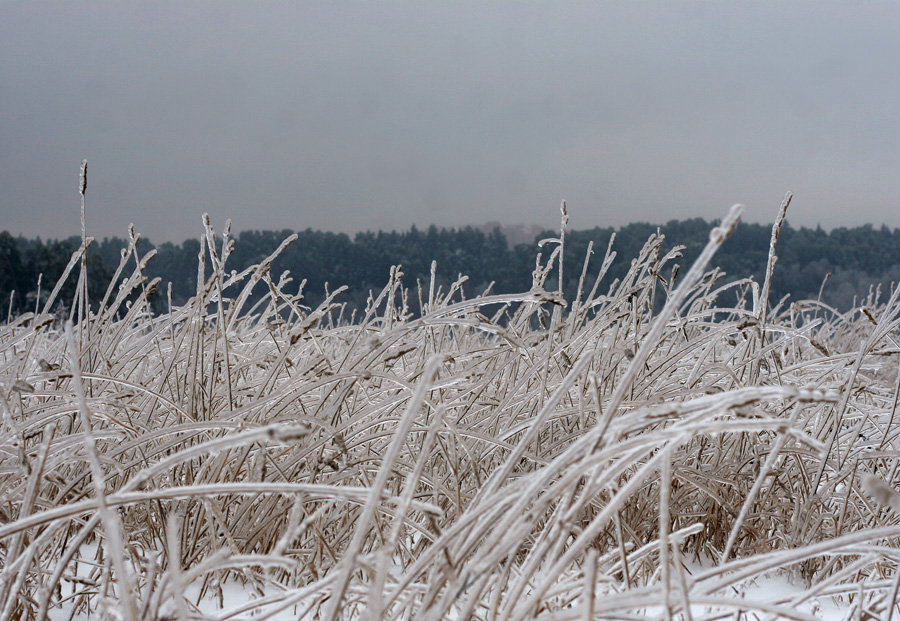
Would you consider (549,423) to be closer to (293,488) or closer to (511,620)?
(511,620)

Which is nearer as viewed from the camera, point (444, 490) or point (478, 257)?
point (444, 490)

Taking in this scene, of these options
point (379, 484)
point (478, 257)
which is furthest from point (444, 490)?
point (478, 257)

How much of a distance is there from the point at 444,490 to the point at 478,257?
91.7ft

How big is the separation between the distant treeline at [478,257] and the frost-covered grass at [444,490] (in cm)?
2216

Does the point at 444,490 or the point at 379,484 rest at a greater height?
the point at 379,484

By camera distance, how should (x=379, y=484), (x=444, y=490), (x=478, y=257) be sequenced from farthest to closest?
1. (x=478, y=257)
2. (x=444, y=490)
3. (x=379, y=484)

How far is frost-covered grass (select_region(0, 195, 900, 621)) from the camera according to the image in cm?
64

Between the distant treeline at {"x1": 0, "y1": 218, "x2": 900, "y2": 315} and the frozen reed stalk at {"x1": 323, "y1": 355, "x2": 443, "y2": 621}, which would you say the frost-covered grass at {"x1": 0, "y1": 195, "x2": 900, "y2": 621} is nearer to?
the frozen reed stalk at {"x1": 323, "y1": 355, "x2": 443, "y2": 621}

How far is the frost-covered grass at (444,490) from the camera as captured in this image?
640 millimetres

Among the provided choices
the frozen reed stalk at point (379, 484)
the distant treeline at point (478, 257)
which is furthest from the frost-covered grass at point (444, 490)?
the distant treeline at point (478, 257)

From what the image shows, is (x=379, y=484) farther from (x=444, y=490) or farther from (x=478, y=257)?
(x=478, y=257)

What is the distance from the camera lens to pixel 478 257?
29.1m

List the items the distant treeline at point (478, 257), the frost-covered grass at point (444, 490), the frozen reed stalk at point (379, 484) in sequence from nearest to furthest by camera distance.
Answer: the frozen reed stalk at point (379, 484) < the frost-covered grass at point (444, 490) < the distant treeline at point (478, 257)

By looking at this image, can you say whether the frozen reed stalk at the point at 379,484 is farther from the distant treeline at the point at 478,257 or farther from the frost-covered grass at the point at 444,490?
the distant treeline at the point at 478,257
